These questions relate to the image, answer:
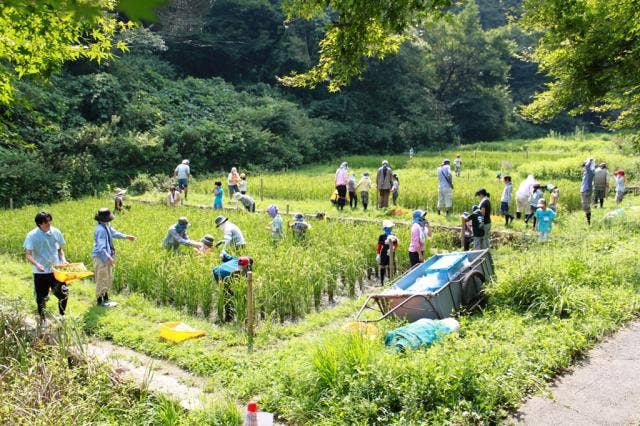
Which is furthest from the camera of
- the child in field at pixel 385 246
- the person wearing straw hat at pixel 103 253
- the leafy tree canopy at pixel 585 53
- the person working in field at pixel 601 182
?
the person working in field at pixel 601 182

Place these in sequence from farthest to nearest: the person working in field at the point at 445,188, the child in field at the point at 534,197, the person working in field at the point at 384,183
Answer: the person working in field at the point at 384,183, the person working in field at the point at 445,188, the child in field at the point at 534,197

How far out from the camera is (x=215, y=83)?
3716 centimetres

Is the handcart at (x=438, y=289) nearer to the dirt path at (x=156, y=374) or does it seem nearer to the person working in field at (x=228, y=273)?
the person working in field at (x=228, y=273)

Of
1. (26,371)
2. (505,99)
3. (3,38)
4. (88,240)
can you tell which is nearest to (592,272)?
(26,371)

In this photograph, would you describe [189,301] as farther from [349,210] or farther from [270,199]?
[270,199]

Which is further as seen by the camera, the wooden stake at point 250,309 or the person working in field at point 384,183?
the person working in field at point 384,183

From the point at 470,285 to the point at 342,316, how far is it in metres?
2.03

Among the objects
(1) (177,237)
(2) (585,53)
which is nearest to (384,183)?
(2) (585,53)

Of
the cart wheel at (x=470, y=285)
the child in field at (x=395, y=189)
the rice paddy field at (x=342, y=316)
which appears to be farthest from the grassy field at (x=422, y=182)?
the cart wheel at (x=470, y=285)

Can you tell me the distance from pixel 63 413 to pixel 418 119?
41581 millimetres

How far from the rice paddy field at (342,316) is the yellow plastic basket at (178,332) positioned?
0.13m

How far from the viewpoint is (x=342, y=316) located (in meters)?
8.64

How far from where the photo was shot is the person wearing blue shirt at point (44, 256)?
7.60m

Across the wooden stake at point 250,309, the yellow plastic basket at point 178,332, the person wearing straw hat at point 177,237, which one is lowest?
the yellow plastic basket at point 178,332
